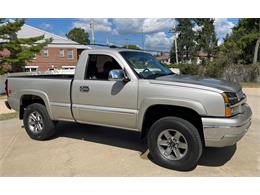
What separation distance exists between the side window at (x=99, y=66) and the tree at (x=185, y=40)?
54793 mm

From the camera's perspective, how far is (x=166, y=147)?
440 cm

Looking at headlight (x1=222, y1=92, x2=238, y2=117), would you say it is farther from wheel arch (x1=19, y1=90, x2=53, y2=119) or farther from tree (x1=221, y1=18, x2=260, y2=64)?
tree (x1=221, y1=18, x2=260, y2=64)

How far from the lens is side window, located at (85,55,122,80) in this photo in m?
5.18

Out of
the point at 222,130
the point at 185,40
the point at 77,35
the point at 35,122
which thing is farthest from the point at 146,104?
the point at 77,35

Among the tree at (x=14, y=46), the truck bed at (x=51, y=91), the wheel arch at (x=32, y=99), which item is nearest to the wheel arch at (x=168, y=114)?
the truck bed at (x=51, y=91)

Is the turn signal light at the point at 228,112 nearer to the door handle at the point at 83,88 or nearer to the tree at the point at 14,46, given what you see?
the door handle at the point at 83,88

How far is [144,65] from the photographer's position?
16.5ft

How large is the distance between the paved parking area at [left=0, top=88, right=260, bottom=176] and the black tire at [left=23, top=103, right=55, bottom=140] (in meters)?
0.16

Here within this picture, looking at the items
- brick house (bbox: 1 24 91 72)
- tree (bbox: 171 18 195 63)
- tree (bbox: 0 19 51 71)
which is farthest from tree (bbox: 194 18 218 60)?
tree (bbox: 0 19 51 71)

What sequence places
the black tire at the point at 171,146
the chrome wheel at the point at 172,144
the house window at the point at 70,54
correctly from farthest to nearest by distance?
1. the house window at the point at 70,54
2. the chrome wheel at the point at 172,144
3. the black tire at the point at 171,146

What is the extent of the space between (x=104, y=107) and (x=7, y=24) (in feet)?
59.8

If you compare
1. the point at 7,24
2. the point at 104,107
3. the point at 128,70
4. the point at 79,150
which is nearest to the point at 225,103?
the point at 128,70

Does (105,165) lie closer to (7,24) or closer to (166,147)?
(166,147)

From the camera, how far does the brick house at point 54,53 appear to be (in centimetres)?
3719
